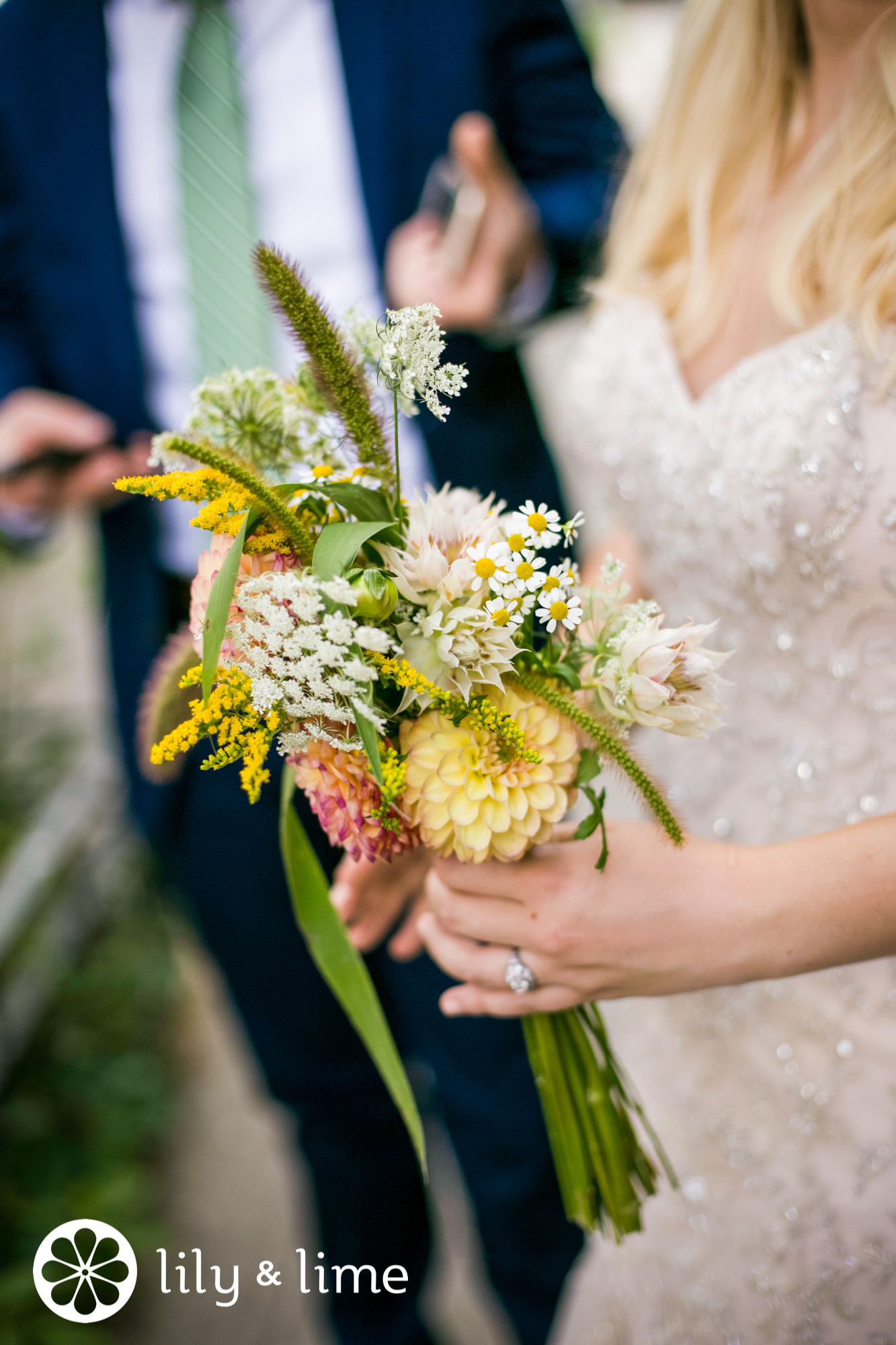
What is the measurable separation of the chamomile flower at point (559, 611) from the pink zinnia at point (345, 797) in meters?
0.18

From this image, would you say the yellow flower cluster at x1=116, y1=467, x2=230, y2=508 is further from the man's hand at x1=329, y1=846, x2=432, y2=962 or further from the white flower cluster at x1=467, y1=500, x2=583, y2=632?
the man's hand at x1=329, y1=846, x2=432, y2=962

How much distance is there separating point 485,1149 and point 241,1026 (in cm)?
56

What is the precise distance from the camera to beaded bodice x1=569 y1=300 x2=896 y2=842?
0.89 meters

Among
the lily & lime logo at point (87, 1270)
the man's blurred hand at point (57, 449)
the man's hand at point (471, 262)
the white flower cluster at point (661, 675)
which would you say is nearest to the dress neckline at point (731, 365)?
the man's hand at point (471, 262)

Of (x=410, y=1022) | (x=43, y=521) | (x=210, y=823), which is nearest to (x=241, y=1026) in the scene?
(x=410, y=1022)

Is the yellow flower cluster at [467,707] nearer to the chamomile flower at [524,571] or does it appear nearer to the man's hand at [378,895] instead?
the chamomile flower at [524,571]

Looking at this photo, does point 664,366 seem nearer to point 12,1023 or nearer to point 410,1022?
point 410,1022

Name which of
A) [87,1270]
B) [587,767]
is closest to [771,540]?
[587,767]

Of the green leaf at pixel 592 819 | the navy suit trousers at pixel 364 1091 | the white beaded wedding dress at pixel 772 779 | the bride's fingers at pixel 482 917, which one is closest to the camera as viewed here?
the green leaf at pixel 592 819

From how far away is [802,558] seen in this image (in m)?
0.94

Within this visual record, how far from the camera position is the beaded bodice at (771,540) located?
890 mm

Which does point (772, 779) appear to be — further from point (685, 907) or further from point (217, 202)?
point (217, 202)

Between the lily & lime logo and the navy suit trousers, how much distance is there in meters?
0.40

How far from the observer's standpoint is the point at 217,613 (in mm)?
592
